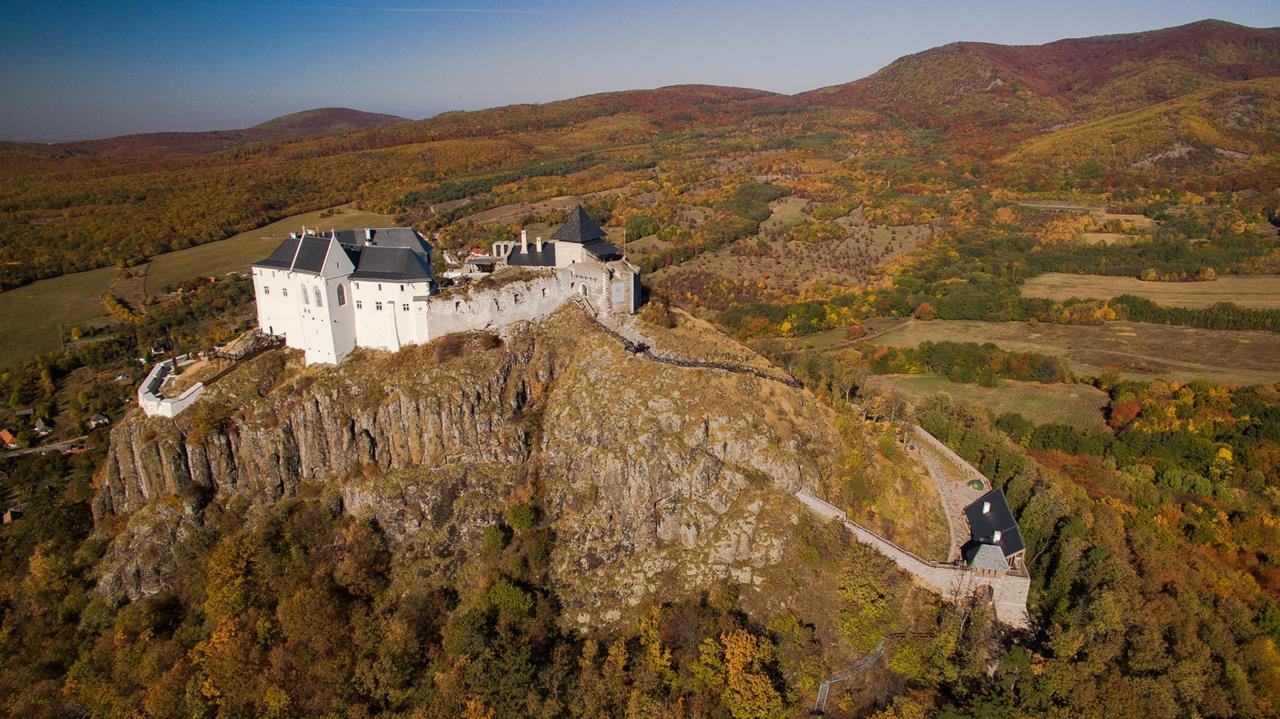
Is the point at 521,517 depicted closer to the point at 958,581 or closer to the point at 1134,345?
the point at 958,581

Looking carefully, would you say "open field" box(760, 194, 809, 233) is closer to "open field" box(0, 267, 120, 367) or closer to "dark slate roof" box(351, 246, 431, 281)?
"dark slate roof" box(351, 246, 431, 281)

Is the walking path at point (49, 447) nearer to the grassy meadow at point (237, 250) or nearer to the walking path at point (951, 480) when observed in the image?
the grassy meadow at point (237, 250)

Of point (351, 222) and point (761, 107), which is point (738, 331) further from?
point (761, 107)

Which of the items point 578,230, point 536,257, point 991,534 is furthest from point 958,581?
point 536,257

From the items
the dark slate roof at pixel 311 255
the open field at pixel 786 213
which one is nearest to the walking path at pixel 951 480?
the dark slate roof at pixel 311 255

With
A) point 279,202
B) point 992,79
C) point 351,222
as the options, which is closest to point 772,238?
point 351,222

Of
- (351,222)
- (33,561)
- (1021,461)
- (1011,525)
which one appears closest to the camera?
(1011,525)
